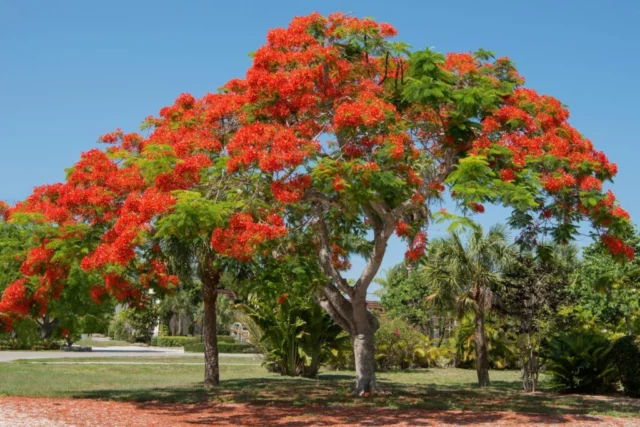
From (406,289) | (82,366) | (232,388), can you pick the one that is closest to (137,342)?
(406,289)

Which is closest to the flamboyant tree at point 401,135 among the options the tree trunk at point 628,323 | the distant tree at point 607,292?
the distant tree at point 607,292

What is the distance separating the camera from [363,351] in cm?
1792

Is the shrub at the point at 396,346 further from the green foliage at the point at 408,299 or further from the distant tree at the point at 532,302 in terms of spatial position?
the distant tree at the point at 532,302

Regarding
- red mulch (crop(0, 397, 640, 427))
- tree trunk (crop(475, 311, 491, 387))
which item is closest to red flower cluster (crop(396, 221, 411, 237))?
red mulch (crop(0, 397, 640, 427))

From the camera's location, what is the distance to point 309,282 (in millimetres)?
14695

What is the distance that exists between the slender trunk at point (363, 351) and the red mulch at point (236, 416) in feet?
7.46

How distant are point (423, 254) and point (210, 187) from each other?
221 inches

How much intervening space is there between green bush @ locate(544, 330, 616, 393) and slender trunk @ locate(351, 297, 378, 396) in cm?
645

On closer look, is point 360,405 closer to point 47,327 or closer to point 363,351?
point 363,351

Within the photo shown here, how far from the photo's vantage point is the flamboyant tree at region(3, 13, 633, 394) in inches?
547

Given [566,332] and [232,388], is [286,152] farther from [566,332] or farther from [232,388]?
[566,332]

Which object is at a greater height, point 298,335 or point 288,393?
point 298,335

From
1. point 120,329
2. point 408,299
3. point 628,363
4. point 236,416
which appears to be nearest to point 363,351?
point 236,416

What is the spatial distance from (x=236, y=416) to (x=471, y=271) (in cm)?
1141
